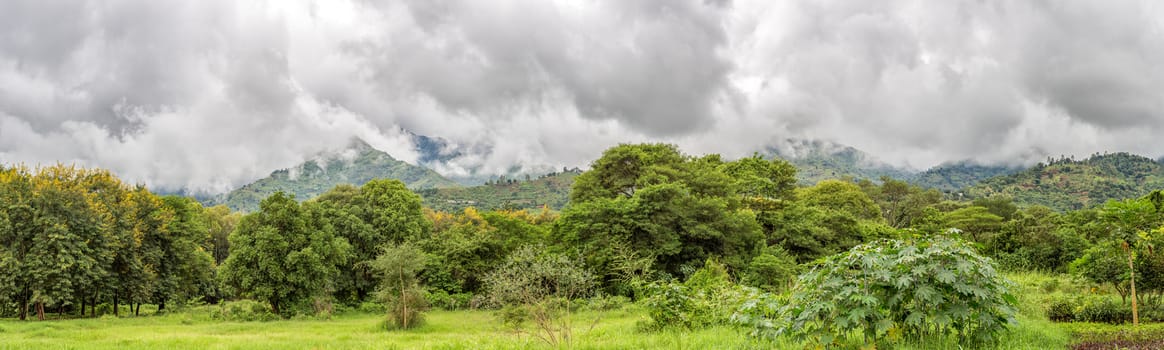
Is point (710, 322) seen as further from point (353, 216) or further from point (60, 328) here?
point (353, 216)

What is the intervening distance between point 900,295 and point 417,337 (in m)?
15.1

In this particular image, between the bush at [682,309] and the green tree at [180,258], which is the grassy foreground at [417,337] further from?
the green tree at [180,258]

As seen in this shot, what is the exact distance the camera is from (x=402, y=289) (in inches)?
861

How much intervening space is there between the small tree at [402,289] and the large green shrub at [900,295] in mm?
17602

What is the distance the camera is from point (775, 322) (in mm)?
6637

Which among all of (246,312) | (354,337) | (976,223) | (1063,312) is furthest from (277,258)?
(976,223)

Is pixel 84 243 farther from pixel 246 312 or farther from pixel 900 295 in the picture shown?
pixel 900 295

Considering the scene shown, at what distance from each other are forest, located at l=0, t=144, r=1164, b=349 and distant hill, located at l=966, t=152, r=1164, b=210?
11828cm

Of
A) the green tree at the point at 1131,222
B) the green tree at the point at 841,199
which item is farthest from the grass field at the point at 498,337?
the green tree at the point at 841,199

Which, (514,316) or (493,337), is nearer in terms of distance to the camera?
(493,337)

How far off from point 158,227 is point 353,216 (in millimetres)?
11652

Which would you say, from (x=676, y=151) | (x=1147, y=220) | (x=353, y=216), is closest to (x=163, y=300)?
(x=353, y=216)

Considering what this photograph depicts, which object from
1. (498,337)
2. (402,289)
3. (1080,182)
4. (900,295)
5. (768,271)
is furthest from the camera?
(1080,182)

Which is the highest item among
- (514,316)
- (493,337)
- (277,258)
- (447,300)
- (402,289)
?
(277,258)
